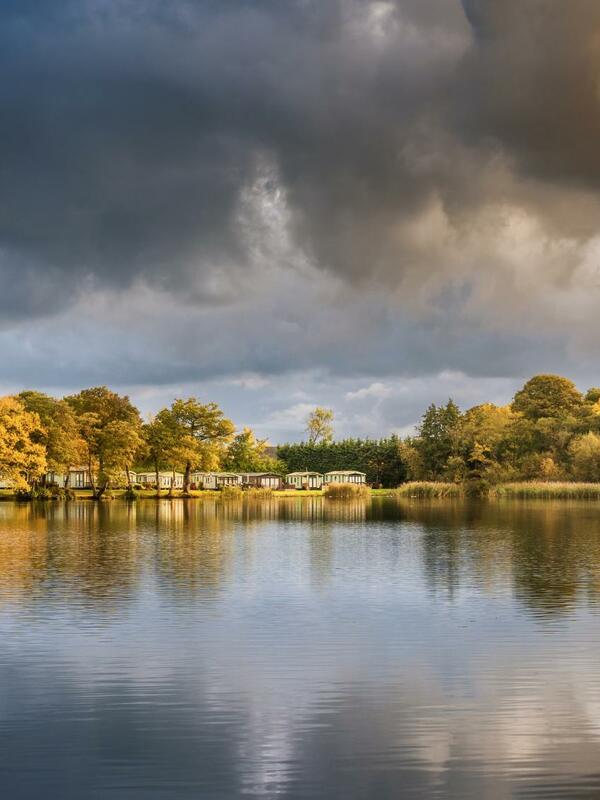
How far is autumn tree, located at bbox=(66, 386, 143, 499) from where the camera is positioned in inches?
3285

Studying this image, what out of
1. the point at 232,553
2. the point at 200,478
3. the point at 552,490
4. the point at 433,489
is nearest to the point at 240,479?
the point at 200,478

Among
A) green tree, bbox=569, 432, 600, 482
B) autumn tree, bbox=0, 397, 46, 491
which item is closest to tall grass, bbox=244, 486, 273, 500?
autumn tree, bbox=0, 397, 46, 491

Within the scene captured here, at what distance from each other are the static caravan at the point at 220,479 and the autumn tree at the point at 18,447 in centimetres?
3873

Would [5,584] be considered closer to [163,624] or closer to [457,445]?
[163,624]

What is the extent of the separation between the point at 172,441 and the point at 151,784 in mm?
82402

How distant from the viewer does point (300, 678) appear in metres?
12.5

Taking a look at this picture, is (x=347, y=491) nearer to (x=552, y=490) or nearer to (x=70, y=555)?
(x=552, y=490)

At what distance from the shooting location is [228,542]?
3453cm

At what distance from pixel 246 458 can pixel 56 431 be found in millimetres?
42588

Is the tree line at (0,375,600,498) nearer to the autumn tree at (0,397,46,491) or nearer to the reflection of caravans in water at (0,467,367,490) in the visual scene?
the autumn tree at (0,397,46,491)

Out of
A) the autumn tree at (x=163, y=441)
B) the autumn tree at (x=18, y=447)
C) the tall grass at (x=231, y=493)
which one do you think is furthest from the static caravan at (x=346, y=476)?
the autumn tree at (x=18, y=447)

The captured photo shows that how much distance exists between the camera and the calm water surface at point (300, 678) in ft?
28.1

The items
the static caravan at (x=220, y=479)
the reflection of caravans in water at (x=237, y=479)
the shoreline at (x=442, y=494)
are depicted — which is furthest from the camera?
the reflection of caravans in water at (x=237, y=479)

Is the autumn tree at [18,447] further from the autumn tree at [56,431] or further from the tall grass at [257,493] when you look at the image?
the tall grass at [257,493]
